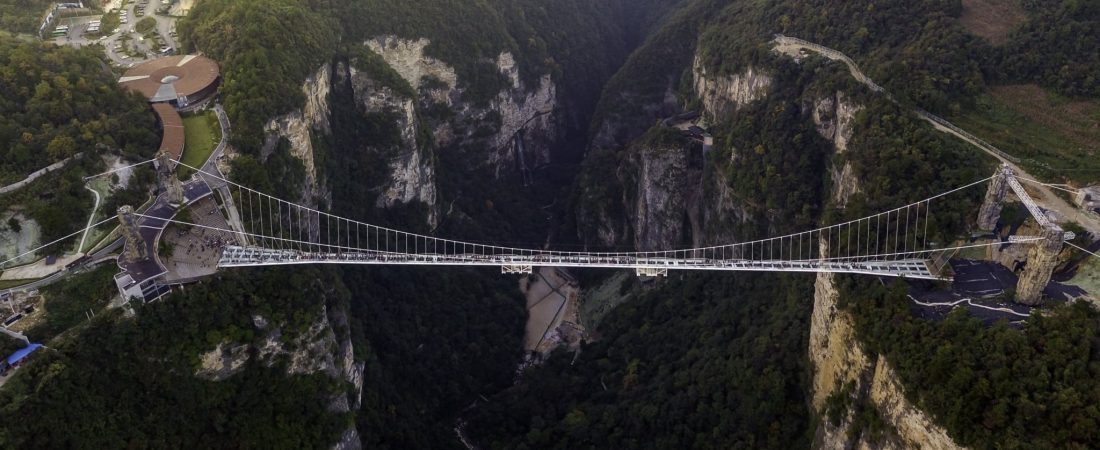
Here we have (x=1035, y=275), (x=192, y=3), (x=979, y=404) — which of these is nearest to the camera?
(x=979, y=404)

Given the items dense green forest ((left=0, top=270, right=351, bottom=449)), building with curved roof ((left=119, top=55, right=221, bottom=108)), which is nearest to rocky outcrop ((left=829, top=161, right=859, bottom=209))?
dense green forest ((left=0, top=270, right=351, bottom=449))

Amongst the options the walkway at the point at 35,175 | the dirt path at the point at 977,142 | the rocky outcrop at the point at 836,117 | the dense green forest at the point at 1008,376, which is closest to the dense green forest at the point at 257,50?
the walkway at the point at 35,175

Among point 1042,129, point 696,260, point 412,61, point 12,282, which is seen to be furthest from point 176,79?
point 1042,129

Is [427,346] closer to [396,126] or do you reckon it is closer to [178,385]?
[396,126]

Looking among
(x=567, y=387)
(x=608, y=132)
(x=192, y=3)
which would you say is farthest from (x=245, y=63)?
(x=608, y=132)

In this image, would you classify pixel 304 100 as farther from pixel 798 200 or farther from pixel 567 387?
pixel 798 200
